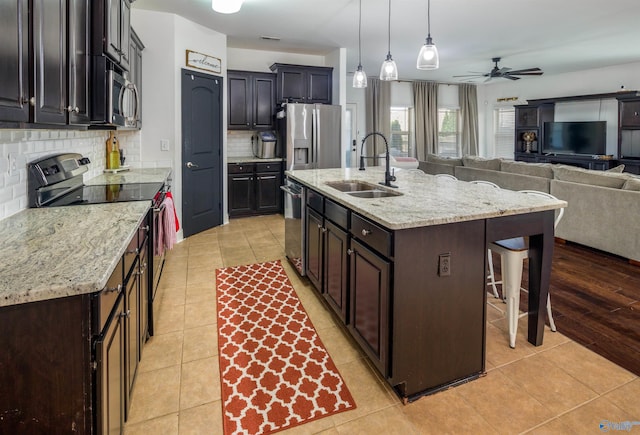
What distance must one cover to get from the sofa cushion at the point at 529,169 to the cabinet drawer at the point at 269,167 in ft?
10.9

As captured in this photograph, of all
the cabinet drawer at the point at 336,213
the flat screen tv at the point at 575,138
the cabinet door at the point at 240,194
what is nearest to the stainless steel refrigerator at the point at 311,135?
the cabinet door at the point at 240,194

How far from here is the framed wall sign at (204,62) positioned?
4754 mm

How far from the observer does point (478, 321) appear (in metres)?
2.03

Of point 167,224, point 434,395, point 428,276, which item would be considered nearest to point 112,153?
point 167,224

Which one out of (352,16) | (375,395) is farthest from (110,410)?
(352,16)

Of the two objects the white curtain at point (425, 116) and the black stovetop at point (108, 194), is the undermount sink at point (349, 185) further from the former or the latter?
the white curtain at point (425, 116)

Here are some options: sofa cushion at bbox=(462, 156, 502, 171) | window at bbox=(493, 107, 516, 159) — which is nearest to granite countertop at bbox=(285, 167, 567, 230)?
sofa cushion at bbox=(462, 156, 502, 171)

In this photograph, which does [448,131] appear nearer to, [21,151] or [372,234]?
[372,234]

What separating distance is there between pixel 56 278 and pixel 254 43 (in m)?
5.60

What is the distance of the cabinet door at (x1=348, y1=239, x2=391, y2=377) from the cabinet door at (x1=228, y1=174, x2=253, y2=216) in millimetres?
3972

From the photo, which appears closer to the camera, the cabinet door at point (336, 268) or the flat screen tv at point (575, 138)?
the cabinet door at point (336, 268)

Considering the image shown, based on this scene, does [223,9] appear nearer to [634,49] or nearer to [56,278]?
[56,278]

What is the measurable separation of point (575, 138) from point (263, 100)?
6.54 meters

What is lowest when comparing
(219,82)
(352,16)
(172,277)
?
(172,277)
